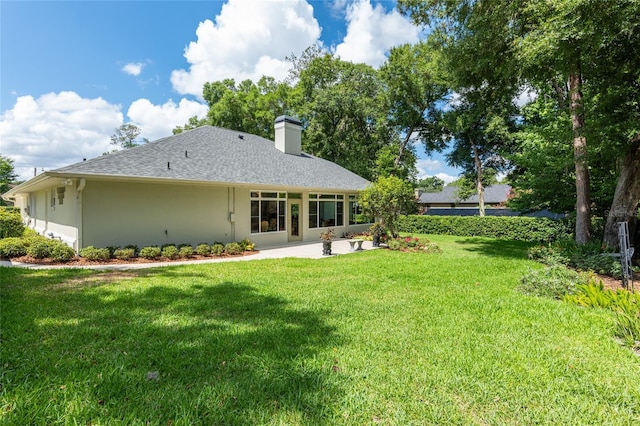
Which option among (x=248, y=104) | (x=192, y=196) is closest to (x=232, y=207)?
(x=192, y=196)

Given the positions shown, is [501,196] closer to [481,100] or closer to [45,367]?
[481,100]

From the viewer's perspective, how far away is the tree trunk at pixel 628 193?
8.91 m

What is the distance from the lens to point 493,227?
17.2 m

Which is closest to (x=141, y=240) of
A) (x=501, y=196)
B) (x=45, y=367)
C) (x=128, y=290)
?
(x=128, y=290)

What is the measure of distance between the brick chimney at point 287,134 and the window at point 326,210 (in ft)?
14.3

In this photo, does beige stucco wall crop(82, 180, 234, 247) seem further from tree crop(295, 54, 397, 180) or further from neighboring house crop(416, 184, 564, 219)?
neighboring house crop(416, 184, 564, 219)

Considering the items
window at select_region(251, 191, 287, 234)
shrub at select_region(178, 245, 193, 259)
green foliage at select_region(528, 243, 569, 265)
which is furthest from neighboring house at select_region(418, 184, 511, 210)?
shrub at select_region(178, 245, 193, 259)

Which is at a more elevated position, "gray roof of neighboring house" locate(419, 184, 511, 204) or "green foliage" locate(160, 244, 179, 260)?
"gray roof of neighboring house" locate(419, 184, 511, 204)

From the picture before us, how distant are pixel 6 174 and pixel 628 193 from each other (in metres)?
62.2

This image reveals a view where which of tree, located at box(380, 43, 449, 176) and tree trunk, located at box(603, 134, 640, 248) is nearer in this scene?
tree trunk, located at box(603, 134, 640, 248)

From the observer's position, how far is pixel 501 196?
39156 mm

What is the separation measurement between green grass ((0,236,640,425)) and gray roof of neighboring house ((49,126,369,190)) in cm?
456

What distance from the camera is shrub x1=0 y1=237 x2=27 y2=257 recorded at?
8977 millimetres

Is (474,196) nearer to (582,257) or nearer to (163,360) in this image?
(582,257)
